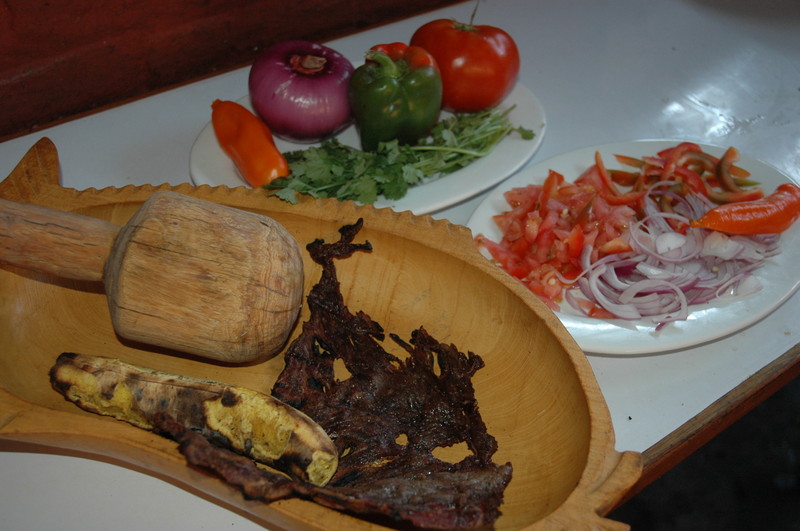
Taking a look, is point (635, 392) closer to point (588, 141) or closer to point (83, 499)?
point (588, 141)

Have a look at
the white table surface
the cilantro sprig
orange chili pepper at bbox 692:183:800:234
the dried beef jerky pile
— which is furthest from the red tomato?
the dried beef jerky pile

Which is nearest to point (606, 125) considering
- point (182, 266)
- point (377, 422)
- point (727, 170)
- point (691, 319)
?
point (727, 170)

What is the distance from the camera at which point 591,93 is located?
2.20 metres

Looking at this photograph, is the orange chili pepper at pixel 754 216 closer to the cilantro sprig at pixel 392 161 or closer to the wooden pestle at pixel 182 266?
the cilantro sprig at pixel 392 161

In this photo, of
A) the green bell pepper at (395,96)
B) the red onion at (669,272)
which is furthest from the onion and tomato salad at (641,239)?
the green bell pepper at (395,96)

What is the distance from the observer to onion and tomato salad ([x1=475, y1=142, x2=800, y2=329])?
4.66 ft

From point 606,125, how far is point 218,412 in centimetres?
151

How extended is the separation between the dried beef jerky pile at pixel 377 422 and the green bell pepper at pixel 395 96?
0.56 meters

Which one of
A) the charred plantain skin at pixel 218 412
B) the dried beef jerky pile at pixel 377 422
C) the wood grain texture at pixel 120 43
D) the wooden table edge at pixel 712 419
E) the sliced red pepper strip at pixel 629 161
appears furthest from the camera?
the wood grain texture at pixel 120 43

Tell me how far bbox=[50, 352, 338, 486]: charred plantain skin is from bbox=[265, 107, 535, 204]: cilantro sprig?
59 cm

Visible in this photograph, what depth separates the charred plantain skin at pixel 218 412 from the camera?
1.01 metres

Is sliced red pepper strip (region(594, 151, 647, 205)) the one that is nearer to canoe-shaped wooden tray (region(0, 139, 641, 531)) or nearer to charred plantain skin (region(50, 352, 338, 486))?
canoe-shaped wooden tray (region(0, 139, 641, 531))

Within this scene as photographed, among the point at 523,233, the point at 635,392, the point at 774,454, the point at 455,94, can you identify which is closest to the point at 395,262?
the point at 523,233

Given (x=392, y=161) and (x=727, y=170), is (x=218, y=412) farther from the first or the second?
(x=727, y=170)
